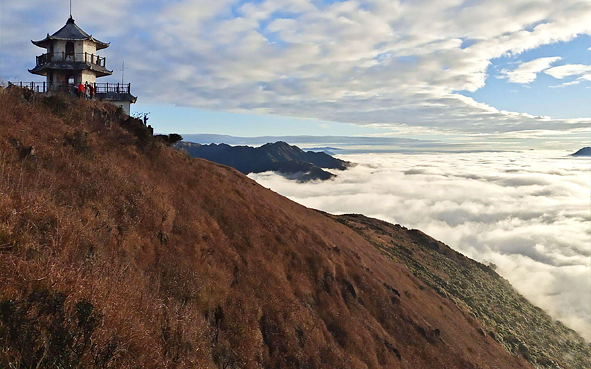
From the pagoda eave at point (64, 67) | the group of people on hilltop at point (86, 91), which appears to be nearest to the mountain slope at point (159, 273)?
the group of people on hilltop at point (86, 91)

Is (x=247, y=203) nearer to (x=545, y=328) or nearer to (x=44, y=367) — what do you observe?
(x=44, y=367)

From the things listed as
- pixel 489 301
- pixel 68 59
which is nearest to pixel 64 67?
pixel 68 59

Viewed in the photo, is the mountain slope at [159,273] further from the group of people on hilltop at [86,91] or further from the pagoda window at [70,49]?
the pagoda window at [70,49]

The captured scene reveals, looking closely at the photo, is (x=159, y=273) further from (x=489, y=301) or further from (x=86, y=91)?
(x=489, y=301)

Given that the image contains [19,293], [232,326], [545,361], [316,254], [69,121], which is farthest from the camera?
[545,361]

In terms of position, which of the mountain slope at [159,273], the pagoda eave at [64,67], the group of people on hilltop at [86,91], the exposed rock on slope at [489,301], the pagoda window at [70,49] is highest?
the pagoda window at [70,49]

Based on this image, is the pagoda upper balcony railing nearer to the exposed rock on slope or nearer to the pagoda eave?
the pagoda eave

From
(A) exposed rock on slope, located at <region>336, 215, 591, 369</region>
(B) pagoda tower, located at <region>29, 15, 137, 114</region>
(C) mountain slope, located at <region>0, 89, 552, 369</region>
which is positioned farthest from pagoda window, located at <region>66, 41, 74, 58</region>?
(A) exposed rock on slope, located at <region>336, 215, 591, 369</region>

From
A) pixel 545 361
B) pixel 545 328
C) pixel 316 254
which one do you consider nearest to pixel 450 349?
pixel 316 254
